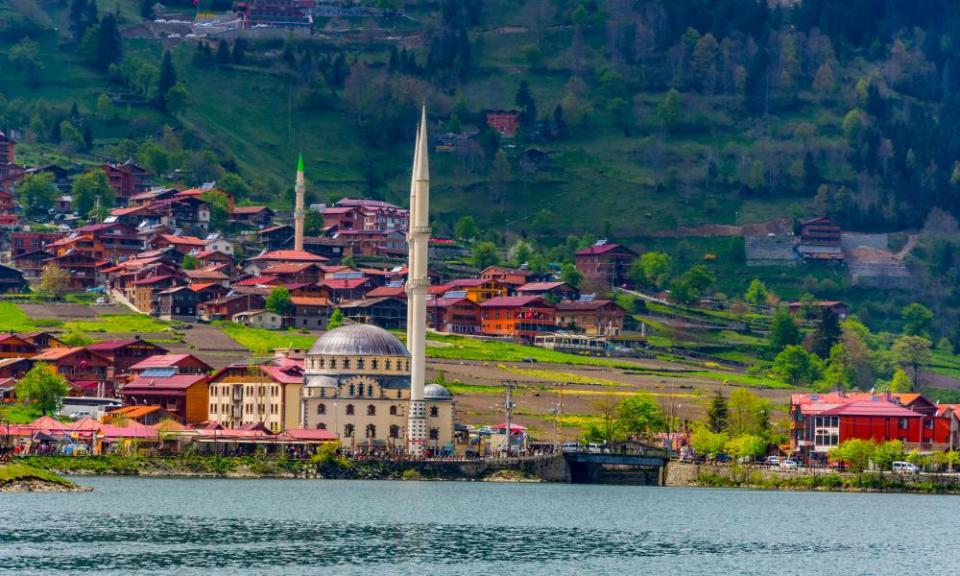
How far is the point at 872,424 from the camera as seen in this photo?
146 metres

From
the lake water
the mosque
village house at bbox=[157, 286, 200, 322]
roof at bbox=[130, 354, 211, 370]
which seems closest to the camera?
the lake water

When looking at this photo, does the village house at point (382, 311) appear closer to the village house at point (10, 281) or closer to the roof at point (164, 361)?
the village house at point (10, 281)

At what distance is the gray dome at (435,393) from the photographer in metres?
149

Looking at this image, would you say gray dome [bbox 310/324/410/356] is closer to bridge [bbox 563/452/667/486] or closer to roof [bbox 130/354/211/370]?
roof [bbox 130/354/211/370]

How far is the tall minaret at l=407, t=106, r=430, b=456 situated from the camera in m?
148

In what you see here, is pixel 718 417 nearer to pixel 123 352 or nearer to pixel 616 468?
pixel 616 468

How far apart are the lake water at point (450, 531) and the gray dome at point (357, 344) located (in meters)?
20.0

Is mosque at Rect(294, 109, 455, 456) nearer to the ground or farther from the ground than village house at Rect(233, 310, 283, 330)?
nearer to the ground

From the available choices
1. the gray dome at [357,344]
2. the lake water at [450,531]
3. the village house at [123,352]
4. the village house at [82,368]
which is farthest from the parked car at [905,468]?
the village house at [82,368]

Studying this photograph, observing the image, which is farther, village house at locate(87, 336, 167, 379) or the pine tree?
village house at locate(87, 336, 167, 379)

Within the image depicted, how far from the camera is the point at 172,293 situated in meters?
191

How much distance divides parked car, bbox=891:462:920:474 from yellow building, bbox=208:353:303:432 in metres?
40.8

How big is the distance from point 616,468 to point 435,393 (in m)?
13.3

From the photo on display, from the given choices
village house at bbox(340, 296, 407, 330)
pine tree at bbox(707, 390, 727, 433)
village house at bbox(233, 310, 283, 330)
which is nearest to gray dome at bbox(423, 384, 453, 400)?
pine tree at bbox(707, 390, 727, 433)
